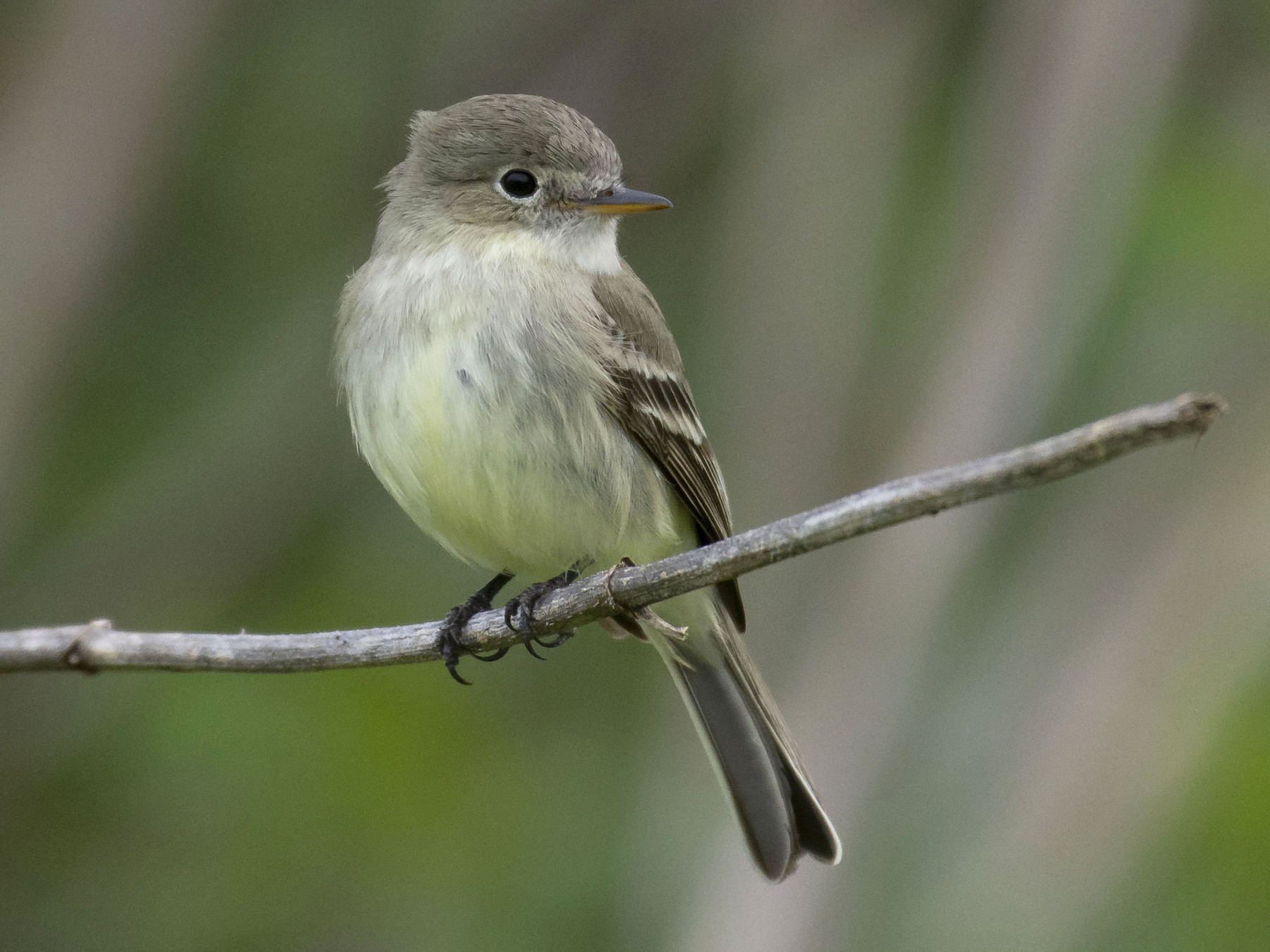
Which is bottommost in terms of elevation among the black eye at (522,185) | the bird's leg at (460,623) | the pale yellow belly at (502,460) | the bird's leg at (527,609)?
the bird's leg at (460,623)

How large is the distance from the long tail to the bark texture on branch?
0.99 metres

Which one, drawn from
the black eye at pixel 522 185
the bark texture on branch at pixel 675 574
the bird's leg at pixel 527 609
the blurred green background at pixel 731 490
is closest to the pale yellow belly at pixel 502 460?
the bird's leg at pixel 527 609

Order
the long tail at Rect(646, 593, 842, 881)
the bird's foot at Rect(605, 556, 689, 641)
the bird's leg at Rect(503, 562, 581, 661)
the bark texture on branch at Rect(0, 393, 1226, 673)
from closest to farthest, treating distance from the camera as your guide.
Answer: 1. the bark texture on branch at Rect(0, 393, 1226, 673)
2. the bird's foot at Rect(605, 556, 689, 641)
3. the bird's leg at Rect(503, 562, 581, 661)
4. the long tail at Rect(646, 593, 842, 881)

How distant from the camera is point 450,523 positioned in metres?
3.59

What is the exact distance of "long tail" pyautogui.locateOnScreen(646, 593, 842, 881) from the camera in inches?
152

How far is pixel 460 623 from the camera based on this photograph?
12.0 ft

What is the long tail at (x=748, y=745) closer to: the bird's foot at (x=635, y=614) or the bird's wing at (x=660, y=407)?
the bird's wing at (x=660, y=407)

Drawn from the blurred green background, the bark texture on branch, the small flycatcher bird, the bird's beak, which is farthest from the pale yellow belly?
the blurred green background

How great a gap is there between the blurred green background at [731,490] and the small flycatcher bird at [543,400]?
2.20 feet

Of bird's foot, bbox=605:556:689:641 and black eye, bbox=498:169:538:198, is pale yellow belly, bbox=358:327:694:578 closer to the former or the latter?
bird's foot, bbox=605:556:689:641

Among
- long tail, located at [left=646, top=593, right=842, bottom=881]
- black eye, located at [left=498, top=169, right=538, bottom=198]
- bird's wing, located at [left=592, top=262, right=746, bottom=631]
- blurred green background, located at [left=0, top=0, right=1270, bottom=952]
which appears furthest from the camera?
blurred green background, located at [left=0, top=0, right=1270, bottom=952]

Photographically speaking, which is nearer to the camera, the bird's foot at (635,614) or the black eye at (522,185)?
the bird's foot at (635,614)

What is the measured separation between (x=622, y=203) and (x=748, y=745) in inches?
58.8

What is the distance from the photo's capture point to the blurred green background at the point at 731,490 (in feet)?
15.3
